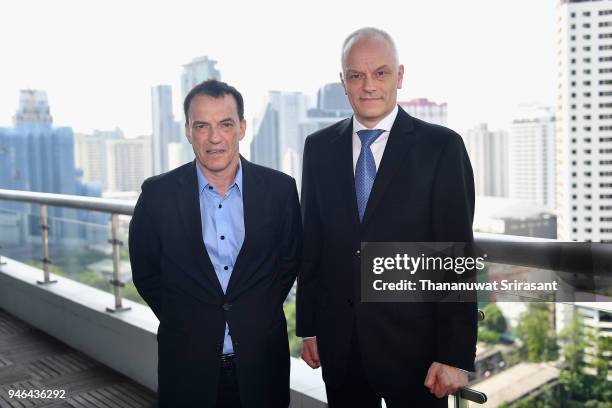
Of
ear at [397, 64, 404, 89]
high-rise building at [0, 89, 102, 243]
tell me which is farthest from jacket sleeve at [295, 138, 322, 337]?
high-rise building at [0, 89, 102, 243]

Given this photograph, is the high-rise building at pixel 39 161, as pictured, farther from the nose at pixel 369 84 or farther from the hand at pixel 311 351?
the nose at pixel 369 84

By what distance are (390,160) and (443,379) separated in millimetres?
608

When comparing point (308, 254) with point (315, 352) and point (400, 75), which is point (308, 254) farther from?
point (400, 75)

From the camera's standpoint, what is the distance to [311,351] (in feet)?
6.11

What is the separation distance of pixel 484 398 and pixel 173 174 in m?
1.21

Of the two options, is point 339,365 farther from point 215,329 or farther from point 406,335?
point 215,329

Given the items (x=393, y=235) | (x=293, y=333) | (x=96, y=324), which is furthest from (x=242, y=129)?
(x=96, y=324)

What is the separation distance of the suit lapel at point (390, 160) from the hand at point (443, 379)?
0.44 m

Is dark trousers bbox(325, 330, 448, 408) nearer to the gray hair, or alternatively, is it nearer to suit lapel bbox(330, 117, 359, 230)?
suit lapel bbox(330, 117, 359, 230)

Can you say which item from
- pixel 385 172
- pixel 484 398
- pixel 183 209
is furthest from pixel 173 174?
pixel 484 398

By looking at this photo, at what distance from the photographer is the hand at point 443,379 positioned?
61.8 inches

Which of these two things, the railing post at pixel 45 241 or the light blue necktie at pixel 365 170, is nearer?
the light blue necktie at pixel 365 170

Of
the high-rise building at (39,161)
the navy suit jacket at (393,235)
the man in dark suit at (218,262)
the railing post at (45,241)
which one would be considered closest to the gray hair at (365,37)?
the navy suit jacket at (393,235)

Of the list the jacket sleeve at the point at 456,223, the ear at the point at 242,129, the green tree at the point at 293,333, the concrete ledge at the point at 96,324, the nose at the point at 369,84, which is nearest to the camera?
the jacket sleeve at the point at 456,223
